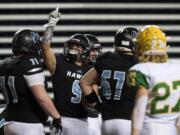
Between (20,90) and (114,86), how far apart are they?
792mm

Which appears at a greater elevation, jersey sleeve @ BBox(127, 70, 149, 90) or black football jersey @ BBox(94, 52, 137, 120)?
jersey sleeve @ BBox(127, 70, 149, 90)

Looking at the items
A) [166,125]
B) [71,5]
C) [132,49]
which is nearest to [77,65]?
[132,49]

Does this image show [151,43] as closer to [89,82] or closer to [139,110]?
[139,110]

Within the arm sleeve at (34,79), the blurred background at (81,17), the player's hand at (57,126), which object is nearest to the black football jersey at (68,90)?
the player's hand at (57,126)

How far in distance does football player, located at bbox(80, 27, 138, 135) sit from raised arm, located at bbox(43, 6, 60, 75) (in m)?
0.70

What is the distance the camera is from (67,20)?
485 inches

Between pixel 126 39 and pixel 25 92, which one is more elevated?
pixel 126 39

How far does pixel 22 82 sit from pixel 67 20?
17.7 ft

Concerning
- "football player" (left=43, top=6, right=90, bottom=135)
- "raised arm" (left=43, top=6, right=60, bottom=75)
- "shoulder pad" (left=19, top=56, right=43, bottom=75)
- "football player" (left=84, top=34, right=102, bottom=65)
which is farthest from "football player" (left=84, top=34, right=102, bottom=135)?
"shoulder pad" (left=19, top=56, right=43, bottom=75)

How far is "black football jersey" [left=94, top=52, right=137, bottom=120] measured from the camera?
719 centimetres

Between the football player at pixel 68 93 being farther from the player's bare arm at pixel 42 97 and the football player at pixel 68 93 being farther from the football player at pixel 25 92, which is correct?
the player's bare arm at pixel 42 97

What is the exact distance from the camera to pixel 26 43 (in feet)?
23.8

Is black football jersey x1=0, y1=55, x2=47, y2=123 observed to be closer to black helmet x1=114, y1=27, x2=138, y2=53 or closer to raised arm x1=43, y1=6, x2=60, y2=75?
raised arm x1=43, y1=6, x2=60, y2=75

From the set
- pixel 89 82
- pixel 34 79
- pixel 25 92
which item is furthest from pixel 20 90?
pixel 89 82
